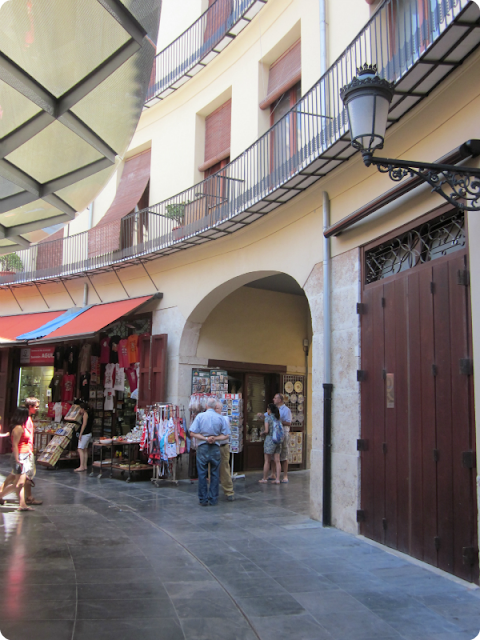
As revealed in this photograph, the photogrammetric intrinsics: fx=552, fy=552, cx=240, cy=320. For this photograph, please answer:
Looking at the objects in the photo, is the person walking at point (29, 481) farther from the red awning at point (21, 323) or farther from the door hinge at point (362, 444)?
the red awning at point (21, 323)

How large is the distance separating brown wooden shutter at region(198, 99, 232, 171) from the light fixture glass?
720 cm

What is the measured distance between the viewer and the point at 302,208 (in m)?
8.68

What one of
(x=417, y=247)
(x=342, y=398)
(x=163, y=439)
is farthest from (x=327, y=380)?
(x=163, y=439)

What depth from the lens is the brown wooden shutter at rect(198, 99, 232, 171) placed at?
11.7 metres

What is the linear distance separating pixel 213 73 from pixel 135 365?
271 inches

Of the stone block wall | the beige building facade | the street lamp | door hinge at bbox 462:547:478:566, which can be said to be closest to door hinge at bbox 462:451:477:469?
door hinge at bbox 462:547:478:566

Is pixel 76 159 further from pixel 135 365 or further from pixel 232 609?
pixel 135 365

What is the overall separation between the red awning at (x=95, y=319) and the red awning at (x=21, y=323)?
5.71ft

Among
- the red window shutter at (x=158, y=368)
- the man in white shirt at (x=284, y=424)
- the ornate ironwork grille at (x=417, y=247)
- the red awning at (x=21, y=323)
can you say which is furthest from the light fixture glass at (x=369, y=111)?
the red awning at (x=21, y=323)

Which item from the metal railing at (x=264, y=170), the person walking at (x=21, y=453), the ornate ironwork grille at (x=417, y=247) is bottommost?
the person walking at (x=21, y=453)

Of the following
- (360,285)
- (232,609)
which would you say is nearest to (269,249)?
(360,285)

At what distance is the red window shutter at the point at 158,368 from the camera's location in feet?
38.7

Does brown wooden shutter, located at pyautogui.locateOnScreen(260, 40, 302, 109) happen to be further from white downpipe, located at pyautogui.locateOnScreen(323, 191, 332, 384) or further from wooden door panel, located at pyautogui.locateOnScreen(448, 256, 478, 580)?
wooden door panel, located at pyautogui.locateOnScreen(448, 256, 478, 580)

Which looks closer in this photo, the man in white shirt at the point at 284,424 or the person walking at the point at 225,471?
the person walking at the point at 225,471
